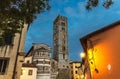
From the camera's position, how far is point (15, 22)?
37.6 feet

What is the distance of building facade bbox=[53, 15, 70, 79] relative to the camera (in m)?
92.6

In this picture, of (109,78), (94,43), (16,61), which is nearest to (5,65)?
(16,61)

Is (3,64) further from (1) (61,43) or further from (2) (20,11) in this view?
(1) (61,43)

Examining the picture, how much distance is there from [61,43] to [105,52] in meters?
89.4

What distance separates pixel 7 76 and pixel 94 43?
12645 millimetres

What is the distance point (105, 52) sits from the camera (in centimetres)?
1111

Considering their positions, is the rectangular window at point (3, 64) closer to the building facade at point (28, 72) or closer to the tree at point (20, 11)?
the tree at point (20, 11)

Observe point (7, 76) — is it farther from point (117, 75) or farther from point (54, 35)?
point (54, 35)

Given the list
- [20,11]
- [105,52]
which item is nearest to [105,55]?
[105,52]

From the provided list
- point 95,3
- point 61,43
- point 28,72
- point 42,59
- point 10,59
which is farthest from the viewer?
point 61,43

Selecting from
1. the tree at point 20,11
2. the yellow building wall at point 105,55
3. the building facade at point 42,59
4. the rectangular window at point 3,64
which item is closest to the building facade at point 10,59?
the rectangular window at point 3,64

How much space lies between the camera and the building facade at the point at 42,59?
57.2m

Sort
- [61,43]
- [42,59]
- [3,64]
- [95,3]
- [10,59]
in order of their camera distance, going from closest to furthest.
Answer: [95,3] < [3,64] < [10,59] < [42,59] < [61,43]

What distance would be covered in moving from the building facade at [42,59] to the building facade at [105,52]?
46.5 meters
